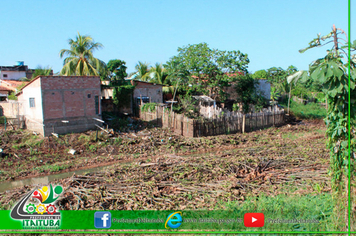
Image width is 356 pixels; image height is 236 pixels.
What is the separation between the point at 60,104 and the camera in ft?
56.7

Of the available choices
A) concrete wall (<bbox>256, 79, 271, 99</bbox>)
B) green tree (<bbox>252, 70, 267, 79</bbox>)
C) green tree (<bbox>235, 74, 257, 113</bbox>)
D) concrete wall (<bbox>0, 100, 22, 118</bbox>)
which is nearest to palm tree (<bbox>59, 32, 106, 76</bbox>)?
concrete wall (<bbox>0, 100, 22, 118</bbox>)

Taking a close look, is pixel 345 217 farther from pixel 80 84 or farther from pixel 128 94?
pixel 128 94

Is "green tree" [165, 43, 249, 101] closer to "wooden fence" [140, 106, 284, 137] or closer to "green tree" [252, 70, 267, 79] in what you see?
"wooden fence" [140, 106, 284, 137]

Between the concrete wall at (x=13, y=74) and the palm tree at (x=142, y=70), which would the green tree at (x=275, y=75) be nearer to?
the palm tree at (x=142, y=70)

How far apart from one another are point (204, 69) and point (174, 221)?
18.3 meters

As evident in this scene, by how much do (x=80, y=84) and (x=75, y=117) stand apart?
2.12m

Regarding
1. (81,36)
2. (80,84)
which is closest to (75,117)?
(80,84)

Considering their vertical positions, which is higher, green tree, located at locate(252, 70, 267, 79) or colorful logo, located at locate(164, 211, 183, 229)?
green tree, located at locate(252, 70, 267, 79)

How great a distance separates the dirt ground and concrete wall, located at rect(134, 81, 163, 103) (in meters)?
6.40

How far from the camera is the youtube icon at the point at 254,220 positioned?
17.6 feet

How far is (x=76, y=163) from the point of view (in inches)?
539

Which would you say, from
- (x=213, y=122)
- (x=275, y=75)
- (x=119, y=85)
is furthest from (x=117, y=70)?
(x=275, y=75)

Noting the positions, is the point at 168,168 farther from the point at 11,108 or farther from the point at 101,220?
the point at 11,108

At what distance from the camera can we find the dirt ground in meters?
8.06
